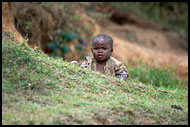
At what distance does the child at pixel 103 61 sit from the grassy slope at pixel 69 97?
0.82m

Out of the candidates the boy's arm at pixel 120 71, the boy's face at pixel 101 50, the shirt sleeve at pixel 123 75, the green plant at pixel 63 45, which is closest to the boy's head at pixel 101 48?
the boy's face at pixel 101 50

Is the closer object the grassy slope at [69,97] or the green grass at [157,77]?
the grassy slope at [69,97]

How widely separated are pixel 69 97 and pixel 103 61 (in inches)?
81.5

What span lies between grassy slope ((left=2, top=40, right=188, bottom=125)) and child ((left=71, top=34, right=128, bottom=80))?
818 millimetres

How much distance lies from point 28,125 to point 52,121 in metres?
0.24

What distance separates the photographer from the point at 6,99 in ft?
11.7

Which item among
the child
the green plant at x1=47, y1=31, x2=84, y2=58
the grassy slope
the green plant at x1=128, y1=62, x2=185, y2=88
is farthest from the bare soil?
the grassy slope

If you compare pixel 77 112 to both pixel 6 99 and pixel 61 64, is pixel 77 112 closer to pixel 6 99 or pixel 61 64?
pixel 6 99

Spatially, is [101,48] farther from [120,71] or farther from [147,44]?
[147,44]

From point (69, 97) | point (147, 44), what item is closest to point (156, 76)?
point (69, 97)

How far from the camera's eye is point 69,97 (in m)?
3.84

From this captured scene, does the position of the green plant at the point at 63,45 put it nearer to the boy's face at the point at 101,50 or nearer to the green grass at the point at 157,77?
the green grass at the point at 157,77

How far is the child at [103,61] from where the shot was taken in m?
5.68

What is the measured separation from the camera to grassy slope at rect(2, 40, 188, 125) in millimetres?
3398
